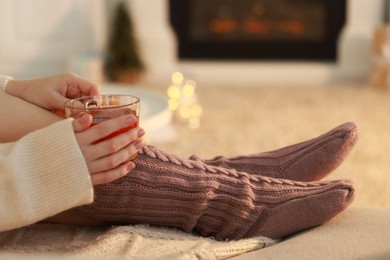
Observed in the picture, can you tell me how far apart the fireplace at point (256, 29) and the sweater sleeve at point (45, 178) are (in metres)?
3.20

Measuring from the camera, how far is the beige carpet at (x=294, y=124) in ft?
8.48

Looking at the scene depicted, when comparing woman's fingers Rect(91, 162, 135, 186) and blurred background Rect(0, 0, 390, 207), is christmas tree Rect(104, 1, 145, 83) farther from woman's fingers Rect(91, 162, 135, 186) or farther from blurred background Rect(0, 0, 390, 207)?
woman's fingers Rect(91, 162, 135, 186)

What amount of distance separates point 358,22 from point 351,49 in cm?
15

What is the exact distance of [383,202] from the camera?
2229 mm

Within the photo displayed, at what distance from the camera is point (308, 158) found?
1.38 m

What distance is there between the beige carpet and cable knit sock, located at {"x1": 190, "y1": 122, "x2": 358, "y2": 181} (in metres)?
0.87

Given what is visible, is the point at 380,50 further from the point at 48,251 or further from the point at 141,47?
the point at 48,251

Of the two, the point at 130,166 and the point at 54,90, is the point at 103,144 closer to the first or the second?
the point at 130,166

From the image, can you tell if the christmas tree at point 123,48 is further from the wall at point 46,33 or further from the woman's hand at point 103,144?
the woman's hand at point 103,144

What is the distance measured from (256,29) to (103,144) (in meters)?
3.24

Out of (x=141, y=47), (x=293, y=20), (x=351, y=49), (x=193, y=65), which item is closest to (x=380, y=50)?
(x=351, y=49)

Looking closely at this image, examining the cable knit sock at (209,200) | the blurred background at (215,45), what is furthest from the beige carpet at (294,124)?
the cable knit sock at (209,200)

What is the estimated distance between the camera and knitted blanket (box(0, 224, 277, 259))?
1036 millimetres

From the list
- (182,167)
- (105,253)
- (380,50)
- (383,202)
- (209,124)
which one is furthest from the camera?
(380,50)
